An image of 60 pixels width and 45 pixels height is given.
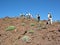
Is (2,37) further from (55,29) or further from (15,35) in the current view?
(55,29)

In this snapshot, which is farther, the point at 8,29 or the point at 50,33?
the point at 8,29

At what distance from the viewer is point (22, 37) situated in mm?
24000

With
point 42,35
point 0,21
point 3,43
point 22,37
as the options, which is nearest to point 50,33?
point 42,35

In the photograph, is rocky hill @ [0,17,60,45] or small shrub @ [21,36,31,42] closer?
rocky hill @ [0,17,60,45]

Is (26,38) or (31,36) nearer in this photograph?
(26,38)

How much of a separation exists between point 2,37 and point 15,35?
1.45 meters

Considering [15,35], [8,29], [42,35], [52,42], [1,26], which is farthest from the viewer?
[1,26]

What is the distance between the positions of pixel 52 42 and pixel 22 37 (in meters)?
3.53

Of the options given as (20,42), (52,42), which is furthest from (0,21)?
(52,42)

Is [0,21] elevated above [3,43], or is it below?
above

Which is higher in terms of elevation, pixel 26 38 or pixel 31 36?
pixel 31 36

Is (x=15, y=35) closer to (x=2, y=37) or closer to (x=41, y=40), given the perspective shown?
(x=2, y=37)

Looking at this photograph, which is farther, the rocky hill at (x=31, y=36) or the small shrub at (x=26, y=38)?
the small shrub at (x=26, y=38)

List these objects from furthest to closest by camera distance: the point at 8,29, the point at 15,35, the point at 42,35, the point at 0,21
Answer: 1. the point at 0,21
2. the point at 8,29
3. the point at 15,35
4. the point at 42,35
